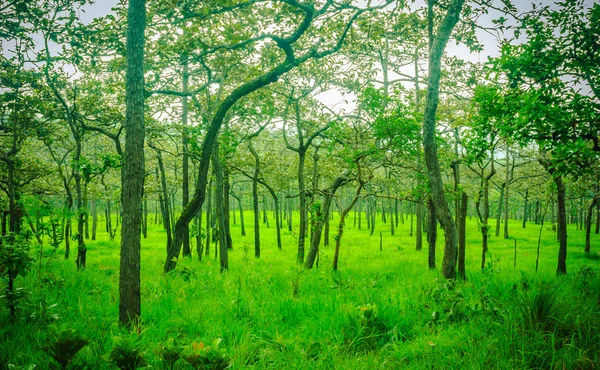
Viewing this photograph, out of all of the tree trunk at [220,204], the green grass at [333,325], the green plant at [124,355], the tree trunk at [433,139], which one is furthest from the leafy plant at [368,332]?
the tree trunk at [220,204]

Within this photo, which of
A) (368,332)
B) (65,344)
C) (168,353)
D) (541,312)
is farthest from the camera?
(368,332)

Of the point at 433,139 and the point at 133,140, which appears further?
the point at 433,139

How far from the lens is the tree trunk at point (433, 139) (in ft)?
22.6

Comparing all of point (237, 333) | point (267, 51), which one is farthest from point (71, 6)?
→ point (237, 333)

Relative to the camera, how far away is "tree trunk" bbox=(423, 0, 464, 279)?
689cm

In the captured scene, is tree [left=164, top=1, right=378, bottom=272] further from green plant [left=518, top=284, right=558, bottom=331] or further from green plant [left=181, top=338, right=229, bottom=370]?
green plant [left=518, top=284, right=558, bottom=331]

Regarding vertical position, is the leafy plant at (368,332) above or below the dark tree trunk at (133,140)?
below

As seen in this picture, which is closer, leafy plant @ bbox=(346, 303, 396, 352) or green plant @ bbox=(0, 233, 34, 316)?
green plant @ bbox=(0, 233, 34, 316)

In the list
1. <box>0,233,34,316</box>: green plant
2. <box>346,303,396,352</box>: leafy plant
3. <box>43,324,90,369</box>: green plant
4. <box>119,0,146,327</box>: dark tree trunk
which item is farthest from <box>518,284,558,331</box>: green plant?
<box>0,233,34,316</box>: green plant

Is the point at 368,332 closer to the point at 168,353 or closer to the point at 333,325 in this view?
the point at 333,325

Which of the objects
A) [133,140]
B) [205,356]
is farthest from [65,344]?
[133,140]

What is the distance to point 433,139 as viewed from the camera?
7.20m

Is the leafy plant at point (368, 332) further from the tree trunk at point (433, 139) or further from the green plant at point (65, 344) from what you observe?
the green plant at point (65, 344)

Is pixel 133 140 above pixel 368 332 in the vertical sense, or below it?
above
